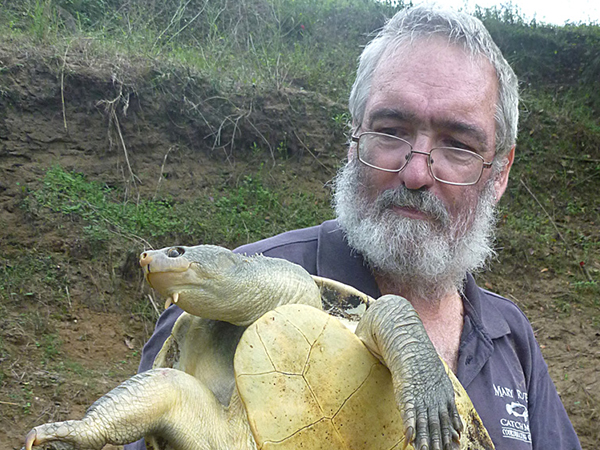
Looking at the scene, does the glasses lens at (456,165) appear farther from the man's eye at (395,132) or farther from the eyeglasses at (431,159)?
the man's eye at (395,132)

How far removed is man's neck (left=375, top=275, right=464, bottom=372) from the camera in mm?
2074

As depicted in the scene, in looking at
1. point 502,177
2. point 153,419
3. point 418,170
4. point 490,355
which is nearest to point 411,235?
point 418,170

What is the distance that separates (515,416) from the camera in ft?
6.12

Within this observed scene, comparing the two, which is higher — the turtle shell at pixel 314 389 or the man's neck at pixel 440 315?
the turtle shell at pixel 314 389

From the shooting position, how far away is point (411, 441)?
1093 millimetres

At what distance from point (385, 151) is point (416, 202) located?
0.76ft

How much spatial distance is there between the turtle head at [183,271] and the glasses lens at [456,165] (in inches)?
40.5

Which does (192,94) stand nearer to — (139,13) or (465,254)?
(139,13)

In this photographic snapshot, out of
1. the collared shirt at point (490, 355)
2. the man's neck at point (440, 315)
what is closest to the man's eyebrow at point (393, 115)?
the collared shirt at point (490, 355)

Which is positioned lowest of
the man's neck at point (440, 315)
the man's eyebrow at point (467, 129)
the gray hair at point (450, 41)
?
the man's neck at point (440, 315)

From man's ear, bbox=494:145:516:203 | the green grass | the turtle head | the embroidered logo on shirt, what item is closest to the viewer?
the turtle head

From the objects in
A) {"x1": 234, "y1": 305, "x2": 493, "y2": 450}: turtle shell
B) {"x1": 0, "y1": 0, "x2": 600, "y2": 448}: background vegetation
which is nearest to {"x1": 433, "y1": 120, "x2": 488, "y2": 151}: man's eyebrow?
{"x1": 234, "y1": 305, "x2": 493, "y2": 450}: turtle shell

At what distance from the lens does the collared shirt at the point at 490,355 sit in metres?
1.82

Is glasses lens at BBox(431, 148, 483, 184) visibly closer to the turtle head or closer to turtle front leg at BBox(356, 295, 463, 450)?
turtle front leg at BBox(356, 295, 463, 450)
